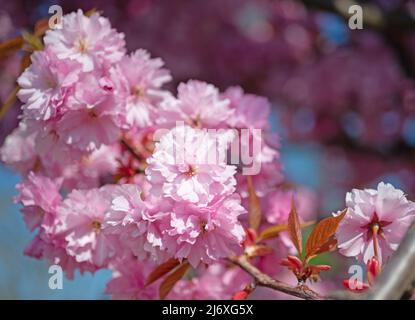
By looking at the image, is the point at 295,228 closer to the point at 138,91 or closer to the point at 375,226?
the point at 375,226

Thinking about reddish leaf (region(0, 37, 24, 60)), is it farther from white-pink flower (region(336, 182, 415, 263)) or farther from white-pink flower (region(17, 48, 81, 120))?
white-pink flower (region(336, 182, 415, 263))

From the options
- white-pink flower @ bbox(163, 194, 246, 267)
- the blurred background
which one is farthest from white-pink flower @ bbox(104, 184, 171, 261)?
the blurred background

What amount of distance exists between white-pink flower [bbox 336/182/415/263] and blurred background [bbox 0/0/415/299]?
4.84ft

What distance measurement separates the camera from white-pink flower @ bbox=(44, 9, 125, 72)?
1252mm

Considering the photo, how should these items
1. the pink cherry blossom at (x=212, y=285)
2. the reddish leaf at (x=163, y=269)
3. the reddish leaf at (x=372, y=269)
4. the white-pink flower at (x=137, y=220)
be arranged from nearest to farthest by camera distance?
the reddish leaf at (x=372, y=269) < the white-pink flower at (x=137, y=220) < the reddish leaf at (x=163, y=269) < the pink cherry blossom at (x=212, y=285)

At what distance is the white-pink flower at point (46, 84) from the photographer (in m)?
1.22

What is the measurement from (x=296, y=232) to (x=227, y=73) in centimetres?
211

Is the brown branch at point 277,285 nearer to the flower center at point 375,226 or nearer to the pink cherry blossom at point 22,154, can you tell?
the flower center at point 375,226

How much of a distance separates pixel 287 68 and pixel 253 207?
204 centimetres

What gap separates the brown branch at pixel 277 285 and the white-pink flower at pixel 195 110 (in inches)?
9.8

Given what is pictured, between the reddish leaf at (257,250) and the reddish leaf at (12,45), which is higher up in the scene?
the reddish leaf at (12,45)

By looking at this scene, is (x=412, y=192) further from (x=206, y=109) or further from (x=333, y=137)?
(x=206, y=109)

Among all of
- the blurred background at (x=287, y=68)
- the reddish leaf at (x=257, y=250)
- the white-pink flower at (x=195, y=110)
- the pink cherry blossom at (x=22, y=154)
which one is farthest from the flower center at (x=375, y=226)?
the blurred background at (x=287, y=68)

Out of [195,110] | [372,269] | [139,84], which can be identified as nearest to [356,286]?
[372,269]
